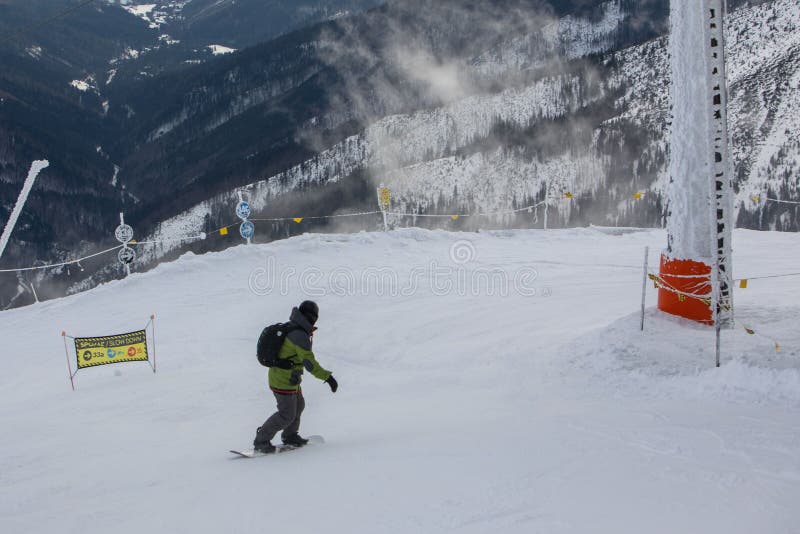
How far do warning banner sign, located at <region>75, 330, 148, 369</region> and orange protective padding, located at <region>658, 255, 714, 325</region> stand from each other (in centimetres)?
816

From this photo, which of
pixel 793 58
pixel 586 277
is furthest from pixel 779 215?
pixel 586 277

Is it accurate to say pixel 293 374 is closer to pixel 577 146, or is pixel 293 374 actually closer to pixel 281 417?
pixel 281 417

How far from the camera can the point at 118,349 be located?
10.1 m

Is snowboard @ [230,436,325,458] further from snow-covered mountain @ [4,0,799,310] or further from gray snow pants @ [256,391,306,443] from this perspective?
snow-covered mountain @ [4,0,799,310]

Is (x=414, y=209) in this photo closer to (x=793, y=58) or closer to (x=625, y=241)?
(x=793, y=58)

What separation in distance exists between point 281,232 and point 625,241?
4715 inches

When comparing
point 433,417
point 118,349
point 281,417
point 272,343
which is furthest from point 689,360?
point 118,349

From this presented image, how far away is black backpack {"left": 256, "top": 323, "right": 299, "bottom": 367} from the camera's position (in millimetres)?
5457

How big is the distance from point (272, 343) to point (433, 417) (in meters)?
2.09

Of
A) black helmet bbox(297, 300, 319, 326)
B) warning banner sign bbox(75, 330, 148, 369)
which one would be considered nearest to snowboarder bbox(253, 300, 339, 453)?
black helmet bbox(297, 300, 319, 326)

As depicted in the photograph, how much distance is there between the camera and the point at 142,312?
14.0 metres

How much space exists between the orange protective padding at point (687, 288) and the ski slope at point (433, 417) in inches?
13.6

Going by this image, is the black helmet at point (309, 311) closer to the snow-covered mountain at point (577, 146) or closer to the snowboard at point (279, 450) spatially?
the snowboard at point (279, 450)

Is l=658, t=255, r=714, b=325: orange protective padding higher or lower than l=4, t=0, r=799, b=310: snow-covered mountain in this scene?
lower
